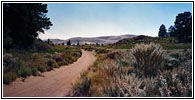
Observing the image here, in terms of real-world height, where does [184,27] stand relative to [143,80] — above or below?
above

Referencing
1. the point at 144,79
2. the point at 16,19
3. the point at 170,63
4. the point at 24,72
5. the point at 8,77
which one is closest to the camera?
the point at 144,79

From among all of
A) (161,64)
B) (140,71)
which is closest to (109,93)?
(140,71)

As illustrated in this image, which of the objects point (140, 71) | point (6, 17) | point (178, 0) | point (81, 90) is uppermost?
point (178, 0)

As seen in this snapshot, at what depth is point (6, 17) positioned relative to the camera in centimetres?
436

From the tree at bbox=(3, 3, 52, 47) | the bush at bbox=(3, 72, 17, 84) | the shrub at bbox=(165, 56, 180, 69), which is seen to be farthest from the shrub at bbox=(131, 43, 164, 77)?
the bush at bbox=(3, 72, 17, 84)

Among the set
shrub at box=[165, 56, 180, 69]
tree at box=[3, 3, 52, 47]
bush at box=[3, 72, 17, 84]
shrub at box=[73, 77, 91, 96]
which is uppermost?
tree at box=[3, 3, 52, 47]

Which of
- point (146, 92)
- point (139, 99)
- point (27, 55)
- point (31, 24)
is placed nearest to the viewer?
point (139, 99)

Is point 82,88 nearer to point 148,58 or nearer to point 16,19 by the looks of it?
point 148,58

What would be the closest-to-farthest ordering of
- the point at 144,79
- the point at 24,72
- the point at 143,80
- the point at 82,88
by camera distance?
1. the point at 143,80
2. the point at 144,79
3. the point at 82,88
4. the point at 24,72

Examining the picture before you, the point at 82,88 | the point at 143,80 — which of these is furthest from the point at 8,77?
the point at 143,80

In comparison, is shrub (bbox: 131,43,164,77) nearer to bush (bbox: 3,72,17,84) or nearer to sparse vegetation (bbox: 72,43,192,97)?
sparse vegetation (bbox: 72,43,192,97)

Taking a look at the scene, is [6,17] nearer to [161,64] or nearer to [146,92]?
[146,92]

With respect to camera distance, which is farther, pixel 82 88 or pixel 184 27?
pixel 184 27

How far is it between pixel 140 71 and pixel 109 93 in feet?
6.74
